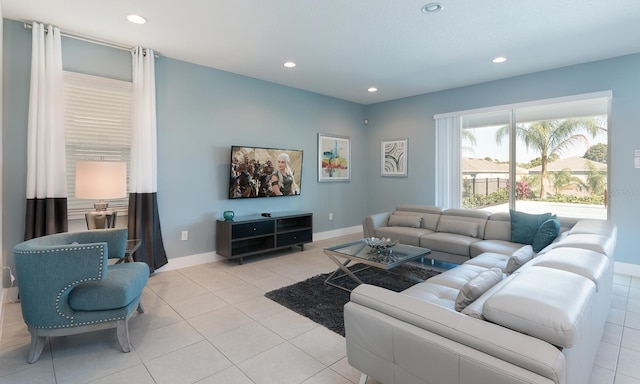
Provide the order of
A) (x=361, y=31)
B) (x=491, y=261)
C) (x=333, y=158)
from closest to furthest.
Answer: (x=491, y=261)
(x=361, y=31)
(x=333, y=158)

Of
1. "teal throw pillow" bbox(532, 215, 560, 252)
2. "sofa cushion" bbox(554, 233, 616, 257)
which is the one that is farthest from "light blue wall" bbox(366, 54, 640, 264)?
"sofa cushion" bbox(554, 233, 616, 257)

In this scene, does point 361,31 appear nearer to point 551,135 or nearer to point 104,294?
point 104,294

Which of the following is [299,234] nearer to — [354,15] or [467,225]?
[467,225]

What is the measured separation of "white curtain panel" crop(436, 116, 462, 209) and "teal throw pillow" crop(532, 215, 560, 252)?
1948 mm

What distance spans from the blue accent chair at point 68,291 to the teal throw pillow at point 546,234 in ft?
12.7

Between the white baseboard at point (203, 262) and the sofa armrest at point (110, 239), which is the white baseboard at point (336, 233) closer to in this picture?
the white baseboard at point (203, 262)

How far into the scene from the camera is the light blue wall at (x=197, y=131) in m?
3.08

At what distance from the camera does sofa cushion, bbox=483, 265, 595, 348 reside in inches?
45.0

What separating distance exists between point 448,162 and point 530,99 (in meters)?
1.48

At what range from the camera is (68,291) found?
6.86 feet

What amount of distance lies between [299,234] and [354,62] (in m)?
2.66

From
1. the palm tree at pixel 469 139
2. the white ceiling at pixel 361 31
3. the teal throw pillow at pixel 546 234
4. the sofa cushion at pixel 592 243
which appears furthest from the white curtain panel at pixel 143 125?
the palm tree at pixel 469 139

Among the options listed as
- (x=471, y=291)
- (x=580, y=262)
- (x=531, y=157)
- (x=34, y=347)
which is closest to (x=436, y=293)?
(x=471, y=291)

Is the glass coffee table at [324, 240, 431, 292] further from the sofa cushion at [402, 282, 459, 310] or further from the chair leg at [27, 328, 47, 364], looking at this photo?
the chair leg at [27, 328, 47, 364]
